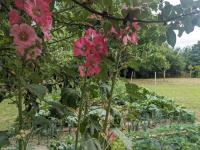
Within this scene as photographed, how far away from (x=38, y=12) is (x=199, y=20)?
15.5 inches

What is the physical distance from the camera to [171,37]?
116 centimetres

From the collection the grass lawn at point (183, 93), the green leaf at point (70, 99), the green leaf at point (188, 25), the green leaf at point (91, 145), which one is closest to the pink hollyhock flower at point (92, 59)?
the green leaf at point (70, 99)

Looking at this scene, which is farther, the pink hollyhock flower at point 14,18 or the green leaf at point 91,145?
the green leaf at point 91,145

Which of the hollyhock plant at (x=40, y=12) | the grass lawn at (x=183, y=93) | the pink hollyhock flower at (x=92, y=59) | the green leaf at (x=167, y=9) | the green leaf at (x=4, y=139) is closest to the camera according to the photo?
the hollyhock plant at (x=40, y=12)

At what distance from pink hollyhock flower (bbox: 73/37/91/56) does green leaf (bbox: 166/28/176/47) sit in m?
0.32

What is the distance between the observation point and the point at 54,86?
204cm

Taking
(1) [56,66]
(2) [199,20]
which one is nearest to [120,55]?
(1) [56,66]

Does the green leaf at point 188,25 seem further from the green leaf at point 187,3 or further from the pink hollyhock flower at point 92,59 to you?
the pink hollyhock flower at point 92,59

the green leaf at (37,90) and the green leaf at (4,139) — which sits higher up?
the green leaf at (37,90)

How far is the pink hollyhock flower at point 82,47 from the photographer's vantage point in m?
1.42

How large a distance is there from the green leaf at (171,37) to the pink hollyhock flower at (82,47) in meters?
0.32

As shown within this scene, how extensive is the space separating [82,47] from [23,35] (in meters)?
0.42

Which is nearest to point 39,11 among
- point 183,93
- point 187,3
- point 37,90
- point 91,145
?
point 37,90

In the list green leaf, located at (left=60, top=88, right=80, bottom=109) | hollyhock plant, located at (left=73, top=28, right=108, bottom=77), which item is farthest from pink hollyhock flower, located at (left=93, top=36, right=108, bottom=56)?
green leaf, located at (left=60, top=88, right=80, bottom=109)
